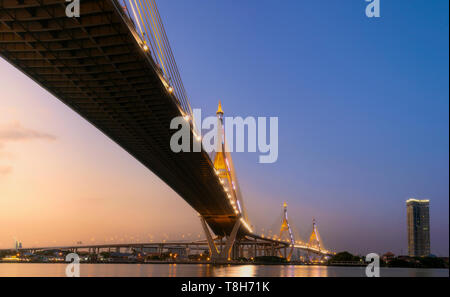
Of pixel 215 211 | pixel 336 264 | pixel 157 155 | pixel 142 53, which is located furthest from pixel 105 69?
pixel 336 264

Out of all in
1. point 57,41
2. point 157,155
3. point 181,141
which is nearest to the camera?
point 57,41

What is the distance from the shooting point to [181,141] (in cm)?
3812

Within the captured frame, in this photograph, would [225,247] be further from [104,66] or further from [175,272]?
[104,66]

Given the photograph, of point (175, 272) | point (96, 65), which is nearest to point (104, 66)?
point (96, 65)

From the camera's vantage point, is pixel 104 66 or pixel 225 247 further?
pixel 225 247

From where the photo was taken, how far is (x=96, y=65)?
80.1 feet

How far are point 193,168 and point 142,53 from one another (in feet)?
80.3

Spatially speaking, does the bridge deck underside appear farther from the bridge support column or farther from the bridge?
the bridge support column

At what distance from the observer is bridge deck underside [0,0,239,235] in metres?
19.6

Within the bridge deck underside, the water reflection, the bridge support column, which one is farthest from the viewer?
the bridge support column

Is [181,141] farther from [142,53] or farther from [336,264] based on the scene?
[336,264]

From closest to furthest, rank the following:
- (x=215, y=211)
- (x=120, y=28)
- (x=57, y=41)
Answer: (x=120, y=28)
(x=57, y=41)
(x=215, y=211)

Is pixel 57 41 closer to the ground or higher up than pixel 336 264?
higher up

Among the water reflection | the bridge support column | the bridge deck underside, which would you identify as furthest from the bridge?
the bridge support column
